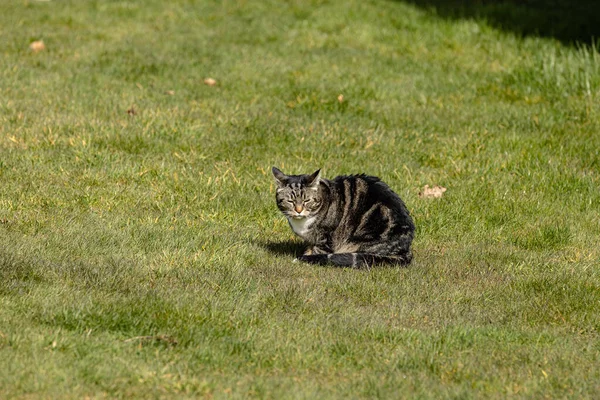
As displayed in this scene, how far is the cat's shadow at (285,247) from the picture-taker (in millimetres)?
8508

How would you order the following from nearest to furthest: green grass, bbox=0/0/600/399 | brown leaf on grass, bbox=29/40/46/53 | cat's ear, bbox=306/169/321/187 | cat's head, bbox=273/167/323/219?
green grass, bbox=0/0/600/399
cat's head, bbox=273/167/323/219
cat's ear, bbox=306/169/321/187
brown leaf on grass, bbox=29/40/46/53

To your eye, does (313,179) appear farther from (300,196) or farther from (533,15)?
(533,15)

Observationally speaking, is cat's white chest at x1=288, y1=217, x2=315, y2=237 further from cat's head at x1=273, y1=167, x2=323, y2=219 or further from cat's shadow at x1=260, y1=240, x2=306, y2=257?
cat's shadow at x1=260, y1=240, x2=306, y2=257

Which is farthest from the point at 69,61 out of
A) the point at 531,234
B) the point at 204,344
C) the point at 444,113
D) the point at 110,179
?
the point at 204,344

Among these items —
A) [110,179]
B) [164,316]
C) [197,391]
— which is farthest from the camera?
[110,179]

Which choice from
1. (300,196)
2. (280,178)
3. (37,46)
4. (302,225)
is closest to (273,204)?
(280,178)

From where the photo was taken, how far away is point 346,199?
8.45 metres

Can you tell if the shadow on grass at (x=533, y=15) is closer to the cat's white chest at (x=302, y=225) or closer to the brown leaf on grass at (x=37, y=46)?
the brown leaf on grass at (x=37, y=46)

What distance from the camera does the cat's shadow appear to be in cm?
851

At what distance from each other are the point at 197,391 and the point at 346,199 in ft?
11.5

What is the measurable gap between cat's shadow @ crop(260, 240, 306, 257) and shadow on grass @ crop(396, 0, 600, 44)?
9.20 m

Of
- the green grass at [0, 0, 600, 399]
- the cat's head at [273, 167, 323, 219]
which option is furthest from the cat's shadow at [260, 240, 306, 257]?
the cat's head at [273, 167, 323, 219]

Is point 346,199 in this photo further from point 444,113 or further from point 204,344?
point 444,113

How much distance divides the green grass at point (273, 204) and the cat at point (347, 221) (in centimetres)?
29
